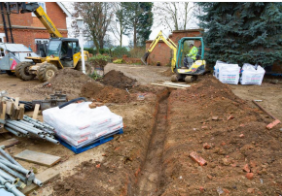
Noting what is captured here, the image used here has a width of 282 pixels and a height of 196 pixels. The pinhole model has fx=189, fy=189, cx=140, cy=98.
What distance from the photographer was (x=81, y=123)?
3789mm

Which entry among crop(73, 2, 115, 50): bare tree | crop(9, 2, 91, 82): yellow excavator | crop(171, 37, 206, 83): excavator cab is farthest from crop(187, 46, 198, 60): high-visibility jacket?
crop(73, 2, 115, 50): bare tree

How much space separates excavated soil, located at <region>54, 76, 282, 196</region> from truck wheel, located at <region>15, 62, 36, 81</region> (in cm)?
696

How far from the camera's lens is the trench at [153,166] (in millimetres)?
3340

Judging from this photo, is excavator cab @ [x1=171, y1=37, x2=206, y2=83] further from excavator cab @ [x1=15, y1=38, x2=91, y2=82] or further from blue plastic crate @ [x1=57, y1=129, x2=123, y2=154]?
blue plastic crate @ [x1=57, y1=129, x2=123, y2=154]

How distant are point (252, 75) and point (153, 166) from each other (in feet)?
27.1

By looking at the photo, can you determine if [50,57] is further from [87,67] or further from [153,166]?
[153,166]

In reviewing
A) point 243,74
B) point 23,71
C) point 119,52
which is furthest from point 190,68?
point 119,52

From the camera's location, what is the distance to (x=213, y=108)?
5523 millimetres

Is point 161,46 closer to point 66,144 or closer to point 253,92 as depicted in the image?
point 253,92

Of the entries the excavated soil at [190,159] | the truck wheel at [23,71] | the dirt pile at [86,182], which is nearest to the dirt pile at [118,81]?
the excavated soil at [190,159]

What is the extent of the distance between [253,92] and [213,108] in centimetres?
406

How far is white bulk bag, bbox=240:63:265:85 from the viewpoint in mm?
9625

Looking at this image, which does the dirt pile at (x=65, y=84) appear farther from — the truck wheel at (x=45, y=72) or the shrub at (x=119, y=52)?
the shrub at (x=119, y=52)

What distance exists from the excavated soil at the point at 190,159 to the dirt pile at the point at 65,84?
3.49 m
